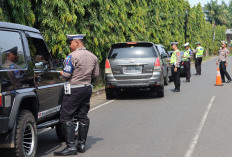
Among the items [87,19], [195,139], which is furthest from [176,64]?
[195,139]

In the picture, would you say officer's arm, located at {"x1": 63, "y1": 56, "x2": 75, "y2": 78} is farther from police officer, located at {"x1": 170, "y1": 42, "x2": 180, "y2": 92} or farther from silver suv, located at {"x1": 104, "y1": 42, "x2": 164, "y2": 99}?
police officer, located at {"x1": 170, "y1": 42, "x2": 180, "y2": 92}

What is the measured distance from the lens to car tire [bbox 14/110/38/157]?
516 centimetres

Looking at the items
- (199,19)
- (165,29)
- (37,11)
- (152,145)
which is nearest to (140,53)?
(37,11)

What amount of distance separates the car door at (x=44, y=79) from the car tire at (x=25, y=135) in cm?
42

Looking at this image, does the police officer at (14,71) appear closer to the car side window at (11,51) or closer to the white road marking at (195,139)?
the car side window at (11,51)

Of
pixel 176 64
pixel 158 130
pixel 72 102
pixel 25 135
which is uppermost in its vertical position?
pixel 72 102

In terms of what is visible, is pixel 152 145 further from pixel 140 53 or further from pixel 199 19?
pixel 199 19

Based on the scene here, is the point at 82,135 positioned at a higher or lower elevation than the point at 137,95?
higher

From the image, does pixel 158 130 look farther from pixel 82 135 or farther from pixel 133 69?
pixel 133 69

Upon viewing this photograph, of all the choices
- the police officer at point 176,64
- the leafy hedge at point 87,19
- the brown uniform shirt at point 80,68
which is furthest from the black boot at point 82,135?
the police officer at point 176,64

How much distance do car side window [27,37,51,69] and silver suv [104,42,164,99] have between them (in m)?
6.31

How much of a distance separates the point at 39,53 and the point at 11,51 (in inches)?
49.4

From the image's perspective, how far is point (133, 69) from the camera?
12.9 m

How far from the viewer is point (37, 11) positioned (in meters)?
13.0
